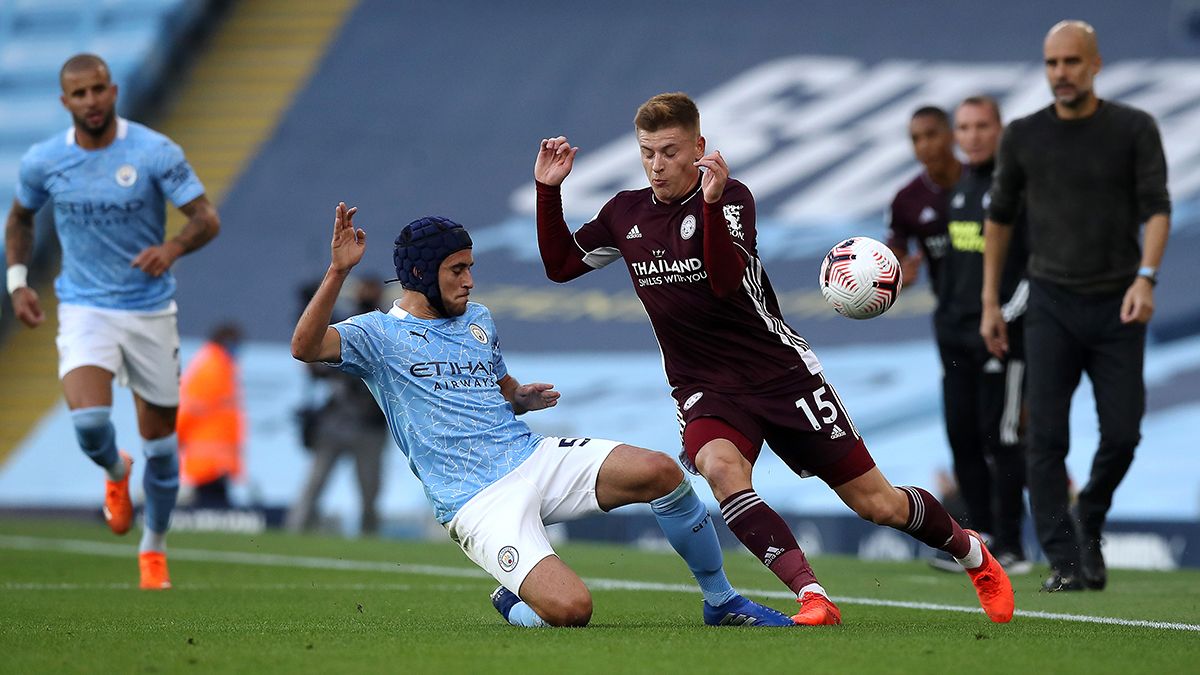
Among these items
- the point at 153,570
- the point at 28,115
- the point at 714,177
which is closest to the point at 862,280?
the point at 714,177

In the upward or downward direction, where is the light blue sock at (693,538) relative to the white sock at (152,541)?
upward

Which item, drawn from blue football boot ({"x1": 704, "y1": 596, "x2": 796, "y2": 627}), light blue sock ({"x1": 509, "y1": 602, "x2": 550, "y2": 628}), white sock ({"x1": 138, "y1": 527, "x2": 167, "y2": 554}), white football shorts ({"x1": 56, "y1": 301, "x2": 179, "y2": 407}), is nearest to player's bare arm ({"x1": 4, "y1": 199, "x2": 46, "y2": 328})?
white football shorts ({"x1": 56, "y1": 301, "x2": 179, "y2": 407})

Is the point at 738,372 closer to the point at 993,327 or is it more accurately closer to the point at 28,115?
the point at 993,327

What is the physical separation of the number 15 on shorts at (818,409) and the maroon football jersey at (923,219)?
3917mm

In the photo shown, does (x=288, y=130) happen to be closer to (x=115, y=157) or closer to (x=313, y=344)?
(x=115, y=157)

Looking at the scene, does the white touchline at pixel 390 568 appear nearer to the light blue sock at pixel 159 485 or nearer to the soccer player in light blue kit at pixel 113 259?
the light blue sock at pixel 159 485

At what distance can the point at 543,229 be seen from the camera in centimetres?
643

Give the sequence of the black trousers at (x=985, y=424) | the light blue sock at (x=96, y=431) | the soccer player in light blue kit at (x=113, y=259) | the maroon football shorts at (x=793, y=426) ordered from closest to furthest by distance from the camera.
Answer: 1. the maroon football shorts at (x=793, y=426)
2. the light blue sock at (x=96, y=431)
3. the soccer player in light blue kit at (x=113, y=259)
4. the black trousers at (x=985, y=424)

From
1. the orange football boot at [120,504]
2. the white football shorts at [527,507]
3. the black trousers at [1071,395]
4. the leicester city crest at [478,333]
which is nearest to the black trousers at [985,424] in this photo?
the black trousers at [1071,395]

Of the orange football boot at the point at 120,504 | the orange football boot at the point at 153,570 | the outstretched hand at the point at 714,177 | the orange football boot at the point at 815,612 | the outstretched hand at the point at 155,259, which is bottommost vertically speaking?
the orange football boot at the point at 153,570

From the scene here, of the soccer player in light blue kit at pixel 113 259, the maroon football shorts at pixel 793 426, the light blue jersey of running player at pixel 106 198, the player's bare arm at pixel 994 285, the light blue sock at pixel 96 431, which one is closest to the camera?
the maroon football shorts at pixel 793 426

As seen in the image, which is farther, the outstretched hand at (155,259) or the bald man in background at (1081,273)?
the outstretched hand at (155,259)

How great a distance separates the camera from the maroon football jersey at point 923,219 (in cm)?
982

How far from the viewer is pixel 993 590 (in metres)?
6.14
